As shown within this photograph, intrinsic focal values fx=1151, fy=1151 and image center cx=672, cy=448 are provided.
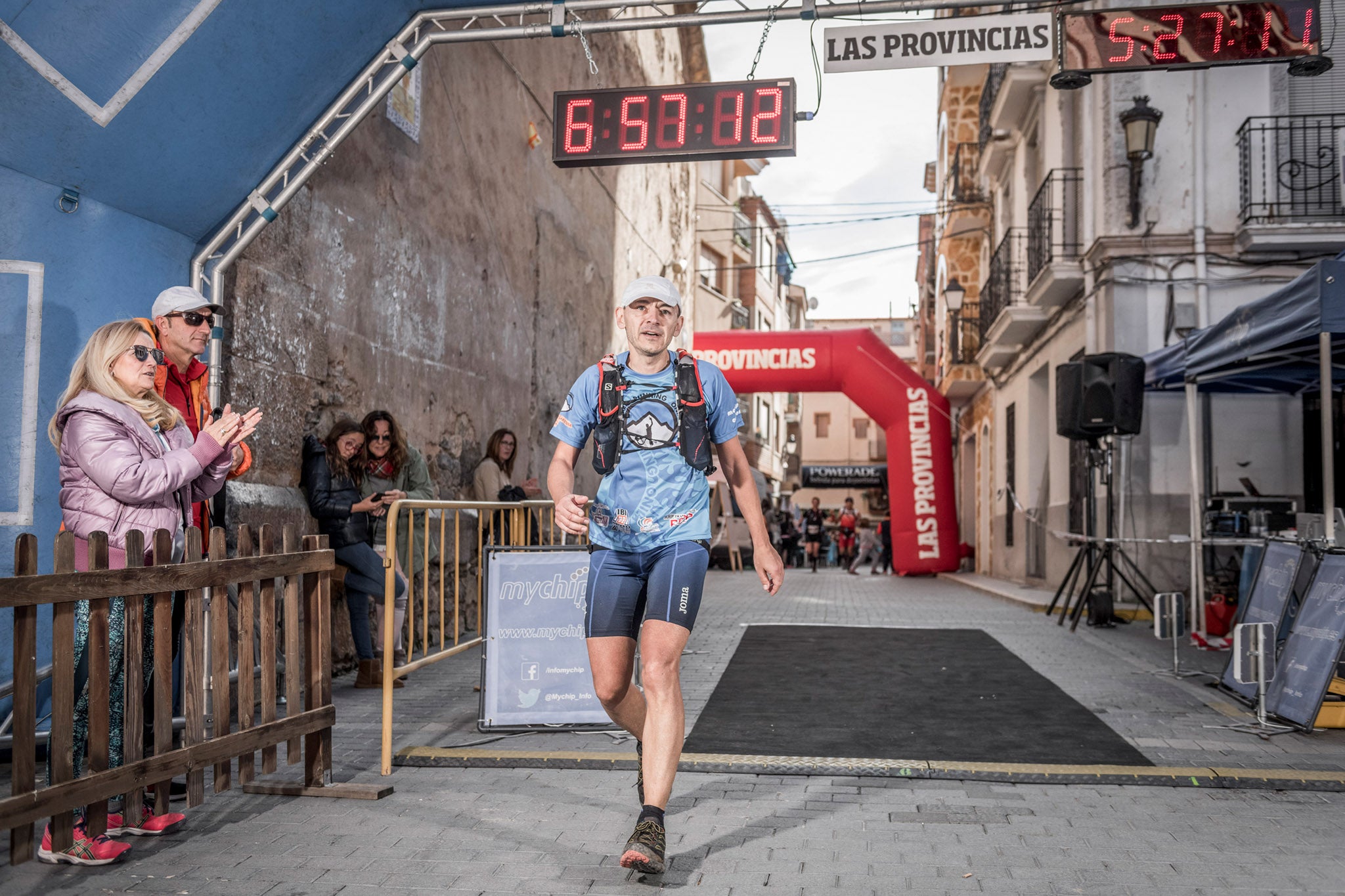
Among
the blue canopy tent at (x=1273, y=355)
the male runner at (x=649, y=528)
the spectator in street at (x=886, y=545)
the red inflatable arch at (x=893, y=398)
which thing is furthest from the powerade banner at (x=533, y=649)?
the spectator in street at (x=886, y=545)

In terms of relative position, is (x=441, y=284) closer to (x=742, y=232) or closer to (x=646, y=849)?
(x=646, y=849)

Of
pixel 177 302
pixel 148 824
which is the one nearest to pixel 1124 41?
pixel 177 302

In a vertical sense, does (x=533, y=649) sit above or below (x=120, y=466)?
below

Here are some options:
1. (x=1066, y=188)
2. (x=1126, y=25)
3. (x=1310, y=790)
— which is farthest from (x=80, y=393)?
(x=1066, y=188)

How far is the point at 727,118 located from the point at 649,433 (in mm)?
4458

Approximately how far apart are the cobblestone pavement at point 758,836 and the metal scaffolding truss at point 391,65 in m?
2.86

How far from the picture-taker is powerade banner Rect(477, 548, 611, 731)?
19.0 ft

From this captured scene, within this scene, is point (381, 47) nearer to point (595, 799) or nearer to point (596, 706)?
point (596, 706)

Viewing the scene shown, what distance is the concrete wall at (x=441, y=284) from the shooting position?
7551 millimetres

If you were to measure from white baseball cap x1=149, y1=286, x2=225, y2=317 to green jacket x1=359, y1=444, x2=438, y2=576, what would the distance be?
2888 mm

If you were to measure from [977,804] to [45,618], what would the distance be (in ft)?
14.4

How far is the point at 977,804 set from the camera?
4.69 meters

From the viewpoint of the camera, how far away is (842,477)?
52.3 metres

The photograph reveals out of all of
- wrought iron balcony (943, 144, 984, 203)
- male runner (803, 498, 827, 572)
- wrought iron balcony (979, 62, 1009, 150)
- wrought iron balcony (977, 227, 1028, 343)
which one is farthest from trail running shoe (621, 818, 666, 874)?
male runner (803, 498, 827, 572)
